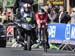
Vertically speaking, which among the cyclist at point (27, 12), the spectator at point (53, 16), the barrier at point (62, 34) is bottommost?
the barrier at point (62, 34)

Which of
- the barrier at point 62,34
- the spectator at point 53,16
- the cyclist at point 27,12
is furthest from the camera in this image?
the spectator at point 53,16

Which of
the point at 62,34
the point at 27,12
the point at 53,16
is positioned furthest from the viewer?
the point at 53,16

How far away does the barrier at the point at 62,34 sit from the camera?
2167 cm

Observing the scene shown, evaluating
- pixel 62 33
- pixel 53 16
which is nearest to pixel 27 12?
pixel 62 33

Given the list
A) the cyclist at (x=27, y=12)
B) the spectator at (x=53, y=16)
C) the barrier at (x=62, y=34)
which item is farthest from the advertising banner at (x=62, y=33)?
the spectator at (x=53, y=16)

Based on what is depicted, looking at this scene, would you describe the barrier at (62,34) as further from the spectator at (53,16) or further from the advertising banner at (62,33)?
the spectator at (53,16)

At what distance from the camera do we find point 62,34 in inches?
859

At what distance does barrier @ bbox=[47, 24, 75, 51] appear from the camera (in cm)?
2167

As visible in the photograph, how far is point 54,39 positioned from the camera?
2212 centimetres

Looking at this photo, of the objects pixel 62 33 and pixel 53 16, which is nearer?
pixel 62 33

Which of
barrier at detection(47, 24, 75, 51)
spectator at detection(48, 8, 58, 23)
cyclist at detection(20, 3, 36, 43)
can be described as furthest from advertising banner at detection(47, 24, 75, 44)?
spectator at detection(48, 8, 58, 23)

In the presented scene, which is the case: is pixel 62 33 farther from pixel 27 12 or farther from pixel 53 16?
pixel 53 16

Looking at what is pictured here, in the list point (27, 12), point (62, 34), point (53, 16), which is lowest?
point (62, 34)

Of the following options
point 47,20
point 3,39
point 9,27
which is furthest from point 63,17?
point 9,27
